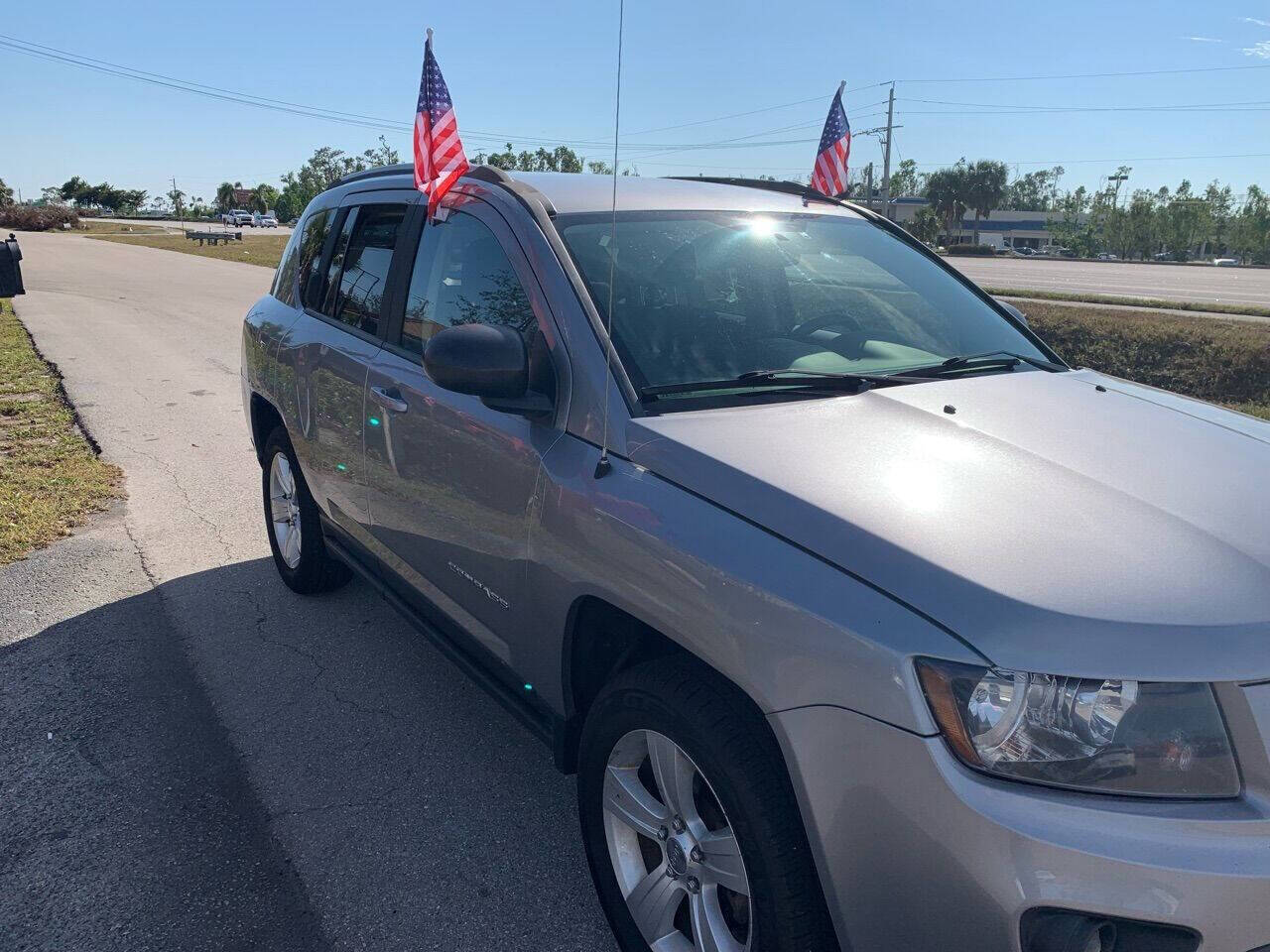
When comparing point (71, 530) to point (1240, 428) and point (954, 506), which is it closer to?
point (954, 506)

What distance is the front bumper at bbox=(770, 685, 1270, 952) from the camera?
1483mm

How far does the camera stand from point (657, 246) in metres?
2.94

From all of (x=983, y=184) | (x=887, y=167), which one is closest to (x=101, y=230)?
(x=887, y=167)

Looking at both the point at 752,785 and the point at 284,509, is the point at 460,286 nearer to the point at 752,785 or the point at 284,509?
the point at 752,785

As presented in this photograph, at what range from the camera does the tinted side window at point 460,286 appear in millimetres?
2891

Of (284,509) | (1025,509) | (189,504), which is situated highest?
(1025,509)

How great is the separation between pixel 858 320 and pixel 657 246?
709 millimetres

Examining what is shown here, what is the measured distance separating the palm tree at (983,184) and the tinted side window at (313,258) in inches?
4626

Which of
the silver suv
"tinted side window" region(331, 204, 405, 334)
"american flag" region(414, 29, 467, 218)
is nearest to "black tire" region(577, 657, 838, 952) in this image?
the silver suv

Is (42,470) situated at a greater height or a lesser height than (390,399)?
lesser

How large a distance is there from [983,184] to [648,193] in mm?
122472

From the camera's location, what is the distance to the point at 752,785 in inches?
73.2

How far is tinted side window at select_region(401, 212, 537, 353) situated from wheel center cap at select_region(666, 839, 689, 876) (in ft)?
4.58

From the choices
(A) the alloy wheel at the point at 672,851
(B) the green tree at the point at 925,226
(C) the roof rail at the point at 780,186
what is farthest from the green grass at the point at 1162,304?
(B) the green tree at the point at 925,226
